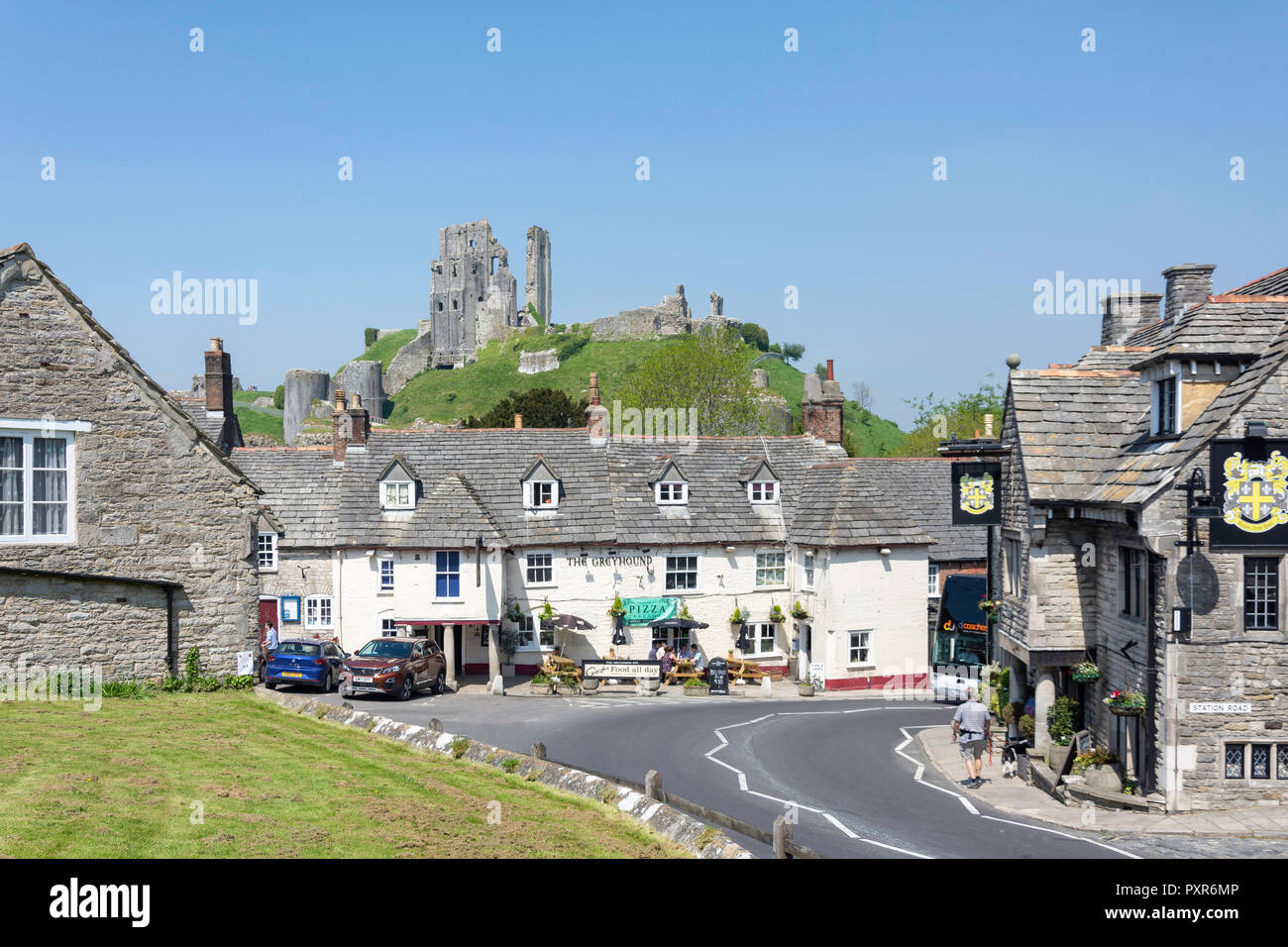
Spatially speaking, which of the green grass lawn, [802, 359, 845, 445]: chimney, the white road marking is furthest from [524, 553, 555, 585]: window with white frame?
the green grass lawn

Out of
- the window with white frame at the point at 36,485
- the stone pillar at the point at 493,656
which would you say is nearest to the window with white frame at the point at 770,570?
the stone pillar at the point at 493,656

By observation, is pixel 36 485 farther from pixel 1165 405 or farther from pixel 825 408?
pixel 825 408

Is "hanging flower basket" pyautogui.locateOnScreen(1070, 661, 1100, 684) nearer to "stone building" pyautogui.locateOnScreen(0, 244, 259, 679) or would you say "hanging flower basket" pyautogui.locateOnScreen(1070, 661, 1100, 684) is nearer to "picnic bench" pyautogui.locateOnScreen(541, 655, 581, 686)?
"stone building" pyautogui.locateOnScreen(0, 244, 259, 679)

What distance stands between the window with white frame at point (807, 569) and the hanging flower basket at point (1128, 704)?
20922mm

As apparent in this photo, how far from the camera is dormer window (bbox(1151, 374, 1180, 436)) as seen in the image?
21.2 metres

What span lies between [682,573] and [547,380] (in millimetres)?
104017

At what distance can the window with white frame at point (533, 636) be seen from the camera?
132 feet

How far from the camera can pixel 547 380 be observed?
470 feet

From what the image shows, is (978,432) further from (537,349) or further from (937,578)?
(537,349)

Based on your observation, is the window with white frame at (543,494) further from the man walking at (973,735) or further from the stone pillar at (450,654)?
the man walking at (973,735)

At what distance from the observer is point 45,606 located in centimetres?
1928

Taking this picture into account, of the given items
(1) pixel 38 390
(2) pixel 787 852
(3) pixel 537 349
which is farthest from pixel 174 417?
(3) pixel 537 349
